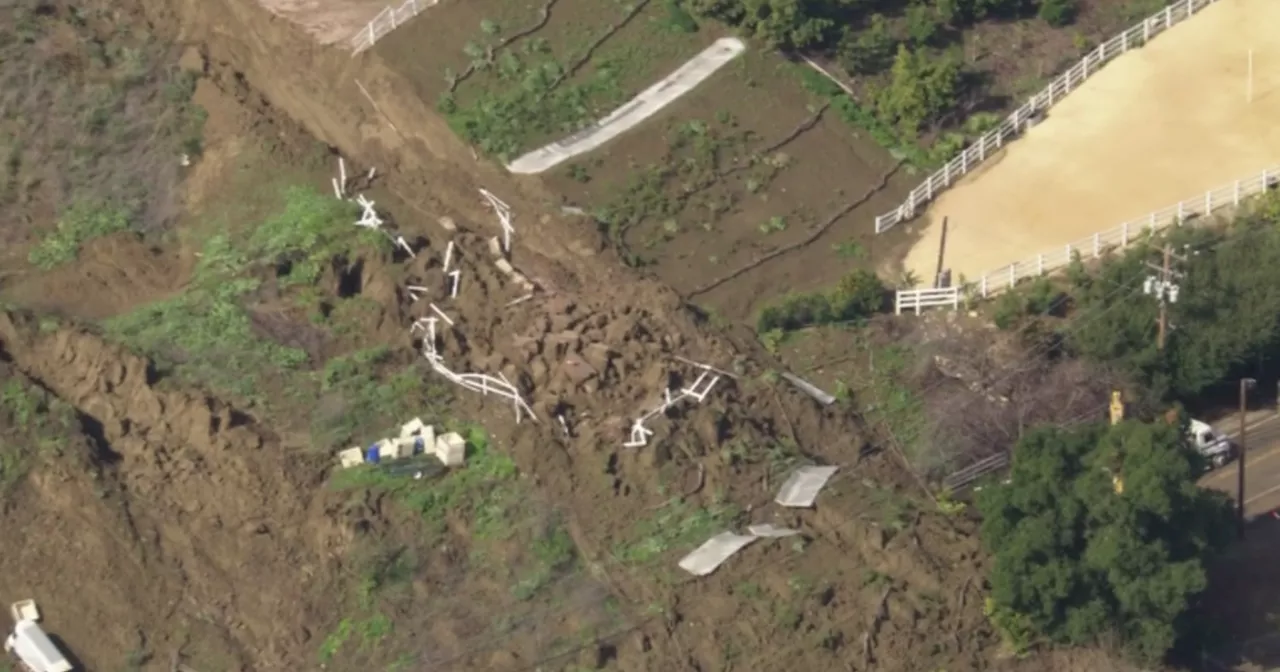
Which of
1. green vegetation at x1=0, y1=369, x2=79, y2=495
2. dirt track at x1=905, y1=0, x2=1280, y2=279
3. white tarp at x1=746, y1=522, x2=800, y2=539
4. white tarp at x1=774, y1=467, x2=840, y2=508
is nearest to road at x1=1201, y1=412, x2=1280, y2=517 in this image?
dirt track at x1=905, y1=0, x2=1280, y2=279

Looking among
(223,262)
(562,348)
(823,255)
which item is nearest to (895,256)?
(823,255)

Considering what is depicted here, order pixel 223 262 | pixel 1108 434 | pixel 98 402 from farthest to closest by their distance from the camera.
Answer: pixel 223 262, pixel 98 402, pixel 1108 434

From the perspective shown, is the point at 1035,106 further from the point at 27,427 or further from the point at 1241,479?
the point at 27,427

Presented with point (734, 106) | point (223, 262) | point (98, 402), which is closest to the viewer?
point (98, 402)

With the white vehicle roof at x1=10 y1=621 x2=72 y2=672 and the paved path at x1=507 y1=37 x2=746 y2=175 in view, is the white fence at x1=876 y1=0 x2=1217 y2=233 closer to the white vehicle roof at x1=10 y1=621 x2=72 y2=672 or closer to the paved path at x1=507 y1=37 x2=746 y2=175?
the paved path at x1=507 y1=37 x2=746 y2=175

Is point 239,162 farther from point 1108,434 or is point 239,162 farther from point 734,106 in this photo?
point 1108,434
